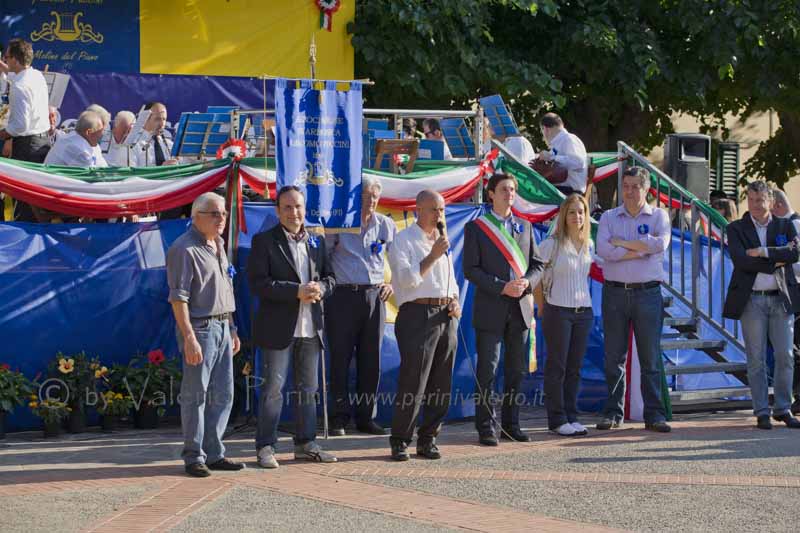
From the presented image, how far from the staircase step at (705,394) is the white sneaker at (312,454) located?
3.66 meters

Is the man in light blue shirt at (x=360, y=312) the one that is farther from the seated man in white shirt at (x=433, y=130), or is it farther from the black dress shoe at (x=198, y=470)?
the seated man in white shirt at (x=433, y=130)

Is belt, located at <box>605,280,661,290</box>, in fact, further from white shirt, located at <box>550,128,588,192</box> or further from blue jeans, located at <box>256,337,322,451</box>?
blue jeans, located at <box>256,337,322,451</box>

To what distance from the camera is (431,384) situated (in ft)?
31.0

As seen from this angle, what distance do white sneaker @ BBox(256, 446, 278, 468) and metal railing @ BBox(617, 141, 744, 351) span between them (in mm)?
5037

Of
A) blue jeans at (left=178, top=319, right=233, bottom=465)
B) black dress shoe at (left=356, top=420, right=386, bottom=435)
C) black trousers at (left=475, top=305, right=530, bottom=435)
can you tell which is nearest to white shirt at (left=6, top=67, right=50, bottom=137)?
blue jeans at (left=178, top=319, right=233, bottom=465)

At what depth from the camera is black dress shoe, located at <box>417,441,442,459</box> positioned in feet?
30.9

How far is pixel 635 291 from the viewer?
10.7 metres

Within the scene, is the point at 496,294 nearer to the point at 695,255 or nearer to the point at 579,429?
the point at 579,429

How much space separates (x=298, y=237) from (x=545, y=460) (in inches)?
93.6

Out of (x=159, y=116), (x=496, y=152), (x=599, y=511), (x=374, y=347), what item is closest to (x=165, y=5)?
(x=159, y=116)

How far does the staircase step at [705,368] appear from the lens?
38.3 ft

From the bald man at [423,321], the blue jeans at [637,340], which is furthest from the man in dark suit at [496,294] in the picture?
the blue jeans at [637,340]

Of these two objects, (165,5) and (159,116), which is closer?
(159,116)

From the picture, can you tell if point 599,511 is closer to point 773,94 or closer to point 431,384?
point 431,384
